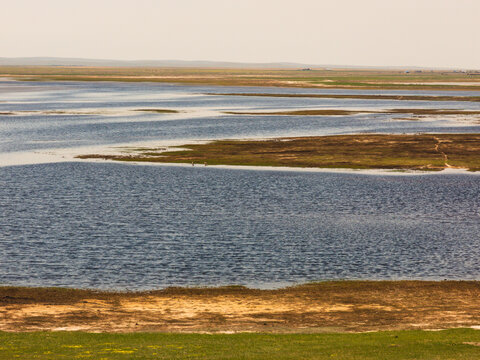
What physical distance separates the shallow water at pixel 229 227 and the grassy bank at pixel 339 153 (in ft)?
24.9

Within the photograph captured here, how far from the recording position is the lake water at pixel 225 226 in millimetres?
41938

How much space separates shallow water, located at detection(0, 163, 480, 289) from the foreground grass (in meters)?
10.3

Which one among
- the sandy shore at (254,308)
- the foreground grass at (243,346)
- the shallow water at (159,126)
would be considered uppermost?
the foreground grass at (243,346)

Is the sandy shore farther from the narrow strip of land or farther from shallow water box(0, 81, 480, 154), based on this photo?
the narrow strip of land

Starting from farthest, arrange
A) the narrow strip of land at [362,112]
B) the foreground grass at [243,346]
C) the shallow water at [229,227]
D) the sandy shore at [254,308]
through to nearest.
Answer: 1. the narrow strip of land at [362,112]
2. the shallow water at [229,227]
3. the sandy shore at [254,308]
4. the foreground grass at [243,346]

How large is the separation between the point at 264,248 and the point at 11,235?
18.0 metres

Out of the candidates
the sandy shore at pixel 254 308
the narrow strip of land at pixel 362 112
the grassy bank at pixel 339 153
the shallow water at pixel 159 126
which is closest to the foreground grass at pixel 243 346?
the sandy shore at pixel 254 308

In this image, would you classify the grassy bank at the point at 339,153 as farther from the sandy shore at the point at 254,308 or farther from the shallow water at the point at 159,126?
the sandy shore at the point at 254,308

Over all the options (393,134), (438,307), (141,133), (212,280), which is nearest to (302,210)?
(212,280)

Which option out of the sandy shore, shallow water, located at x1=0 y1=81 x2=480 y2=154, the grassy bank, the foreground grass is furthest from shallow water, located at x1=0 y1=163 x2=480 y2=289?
shallow water, located at x1=0 y1=81 x2=480 y2=154

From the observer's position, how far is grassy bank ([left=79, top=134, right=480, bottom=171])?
8956cm

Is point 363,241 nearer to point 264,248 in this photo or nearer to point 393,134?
point 264,248

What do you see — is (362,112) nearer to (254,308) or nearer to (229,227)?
(229,227)

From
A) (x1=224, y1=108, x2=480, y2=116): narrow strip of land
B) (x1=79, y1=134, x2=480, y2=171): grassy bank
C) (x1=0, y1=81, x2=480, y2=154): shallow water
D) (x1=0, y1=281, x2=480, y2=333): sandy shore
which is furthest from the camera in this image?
(x1=224, y1=108, x2=480, y2=116): narrow strip of land
